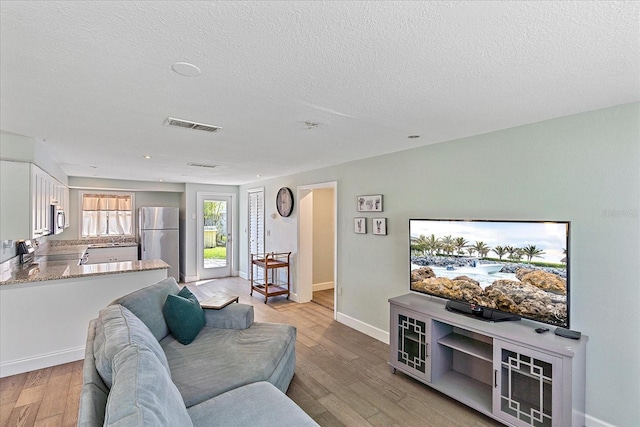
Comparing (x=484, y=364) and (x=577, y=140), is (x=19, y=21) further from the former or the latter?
(x=484, y=364)

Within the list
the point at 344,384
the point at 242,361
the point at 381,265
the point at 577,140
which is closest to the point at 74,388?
the point at 242,361

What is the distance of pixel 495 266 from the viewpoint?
8.46 feet

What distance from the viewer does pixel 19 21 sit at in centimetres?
122

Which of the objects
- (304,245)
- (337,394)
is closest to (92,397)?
(337,394)

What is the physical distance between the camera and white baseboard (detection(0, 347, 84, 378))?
3021 mm

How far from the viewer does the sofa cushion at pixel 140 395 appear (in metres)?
1.06

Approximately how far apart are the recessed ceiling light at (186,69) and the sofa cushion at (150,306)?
177 cm

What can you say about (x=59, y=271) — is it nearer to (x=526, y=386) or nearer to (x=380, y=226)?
(x=380, y=226)

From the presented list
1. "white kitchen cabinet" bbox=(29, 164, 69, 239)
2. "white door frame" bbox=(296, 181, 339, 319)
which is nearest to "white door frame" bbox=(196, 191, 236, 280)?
"white door frame" bbox=(296, 181, 339, 319)

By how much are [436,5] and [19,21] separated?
158 centimetres

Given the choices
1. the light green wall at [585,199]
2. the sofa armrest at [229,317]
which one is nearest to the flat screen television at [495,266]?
the light green wall at [585,199]

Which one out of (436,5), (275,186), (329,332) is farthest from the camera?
(275,186)

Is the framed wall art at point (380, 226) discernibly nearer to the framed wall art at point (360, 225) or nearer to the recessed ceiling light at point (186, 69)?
the framed wall art at point (360, 225)

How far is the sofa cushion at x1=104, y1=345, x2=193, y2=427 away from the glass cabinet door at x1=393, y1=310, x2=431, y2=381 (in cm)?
206
